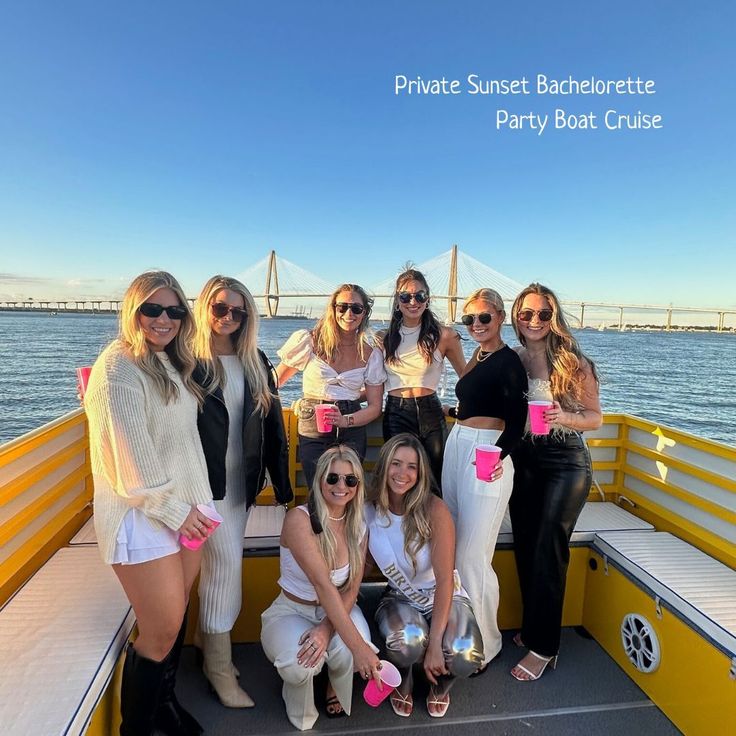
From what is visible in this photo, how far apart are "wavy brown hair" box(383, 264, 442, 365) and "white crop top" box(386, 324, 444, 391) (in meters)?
0.02

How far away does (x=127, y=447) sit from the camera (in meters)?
1.53

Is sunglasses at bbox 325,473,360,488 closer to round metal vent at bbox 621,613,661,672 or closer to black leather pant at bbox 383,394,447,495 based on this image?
black leather pant at bbox 383,394,447,495

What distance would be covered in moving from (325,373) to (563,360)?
1124mm

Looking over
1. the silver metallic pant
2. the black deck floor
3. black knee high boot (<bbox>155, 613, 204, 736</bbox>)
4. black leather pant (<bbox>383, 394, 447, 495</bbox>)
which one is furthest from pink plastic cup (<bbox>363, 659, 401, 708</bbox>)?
black leather pant (<bbox>383, 394, 447, 495</bbox>)

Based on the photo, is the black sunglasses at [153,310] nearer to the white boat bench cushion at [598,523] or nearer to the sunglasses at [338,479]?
the sunglasses at [338,479]

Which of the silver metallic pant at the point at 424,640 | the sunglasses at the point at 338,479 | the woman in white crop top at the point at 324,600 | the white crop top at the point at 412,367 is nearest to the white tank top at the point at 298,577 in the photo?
the woman in white crop top at the point at 324,600

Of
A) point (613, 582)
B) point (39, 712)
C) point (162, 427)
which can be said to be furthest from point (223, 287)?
point (613, 582)

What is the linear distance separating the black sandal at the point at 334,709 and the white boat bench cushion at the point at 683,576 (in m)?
1.43

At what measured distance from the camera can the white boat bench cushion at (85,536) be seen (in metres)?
2.62

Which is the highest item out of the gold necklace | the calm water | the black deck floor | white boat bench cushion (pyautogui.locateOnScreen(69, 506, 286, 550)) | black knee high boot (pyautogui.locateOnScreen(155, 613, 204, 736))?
the gold necklace

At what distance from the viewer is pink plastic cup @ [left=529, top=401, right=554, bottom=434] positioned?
2160 millimetres

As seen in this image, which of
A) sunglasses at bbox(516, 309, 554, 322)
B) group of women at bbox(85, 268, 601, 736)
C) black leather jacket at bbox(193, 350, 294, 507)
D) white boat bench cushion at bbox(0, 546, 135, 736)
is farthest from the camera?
sunglasses at bbox(516, 309, 554, 322)

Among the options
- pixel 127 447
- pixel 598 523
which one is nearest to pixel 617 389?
pixel 598 523

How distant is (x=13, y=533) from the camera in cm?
209
